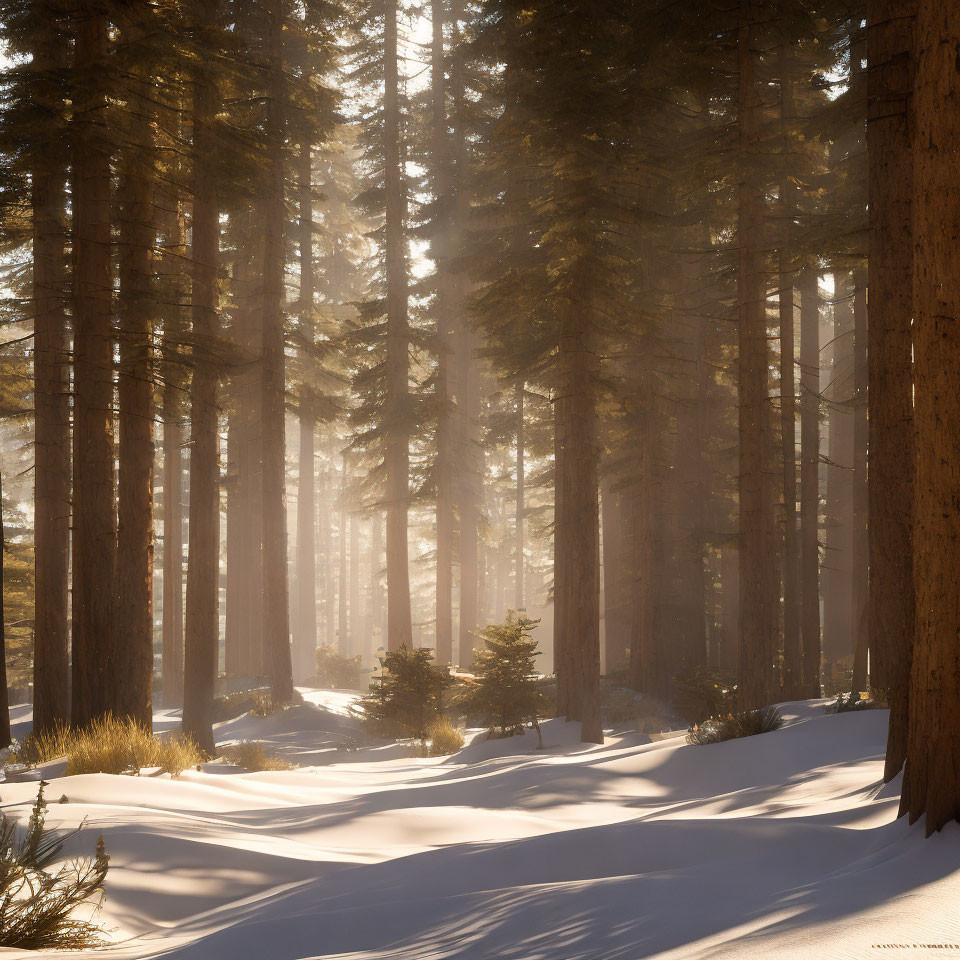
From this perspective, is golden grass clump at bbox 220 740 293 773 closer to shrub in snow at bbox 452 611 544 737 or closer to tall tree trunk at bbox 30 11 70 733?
tall tree trunk at bbox 30 11 70 733

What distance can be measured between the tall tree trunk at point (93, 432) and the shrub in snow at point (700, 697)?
40.8ft

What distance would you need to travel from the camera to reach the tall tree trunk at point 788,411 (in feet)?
55.2

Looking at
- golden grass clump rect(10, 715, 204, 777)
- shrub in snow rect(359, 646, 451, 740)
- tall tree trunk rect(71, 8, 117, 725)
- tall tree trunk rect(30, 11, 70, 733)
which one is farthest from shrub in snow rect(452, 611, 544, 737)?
tall tree trunk rect(30, 11, 70, 733)

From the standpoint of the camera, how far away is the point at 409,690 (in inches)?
655

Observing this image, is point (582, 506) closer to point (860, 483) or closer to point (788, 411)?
point (788, 411)

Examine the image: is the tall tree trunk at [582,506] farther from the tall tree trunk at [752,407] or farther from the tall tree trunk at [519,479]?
the tall tree trunk at [519,479]

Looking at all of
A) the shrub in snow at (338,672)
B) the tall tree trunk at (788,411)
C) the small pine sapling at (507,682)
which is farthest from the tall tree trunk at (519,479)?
the small pine sapling at (507,682)

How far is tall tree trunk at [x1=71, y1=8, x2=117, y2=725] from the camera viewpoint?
466 inches

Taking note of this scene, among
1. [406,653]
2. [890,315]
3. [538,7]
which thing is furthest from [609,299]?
[406,653]

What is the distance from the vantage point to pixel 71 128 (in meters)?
11.1

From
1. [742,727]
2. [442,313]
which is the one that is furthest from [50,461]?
[442,313]

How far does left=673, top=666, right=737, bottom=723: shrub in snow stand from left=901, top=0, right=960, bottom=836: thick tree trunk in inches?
537

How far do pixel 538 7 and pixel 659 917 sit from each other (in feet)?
47.5

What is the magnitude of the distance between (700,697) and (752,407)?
7.91 metres
